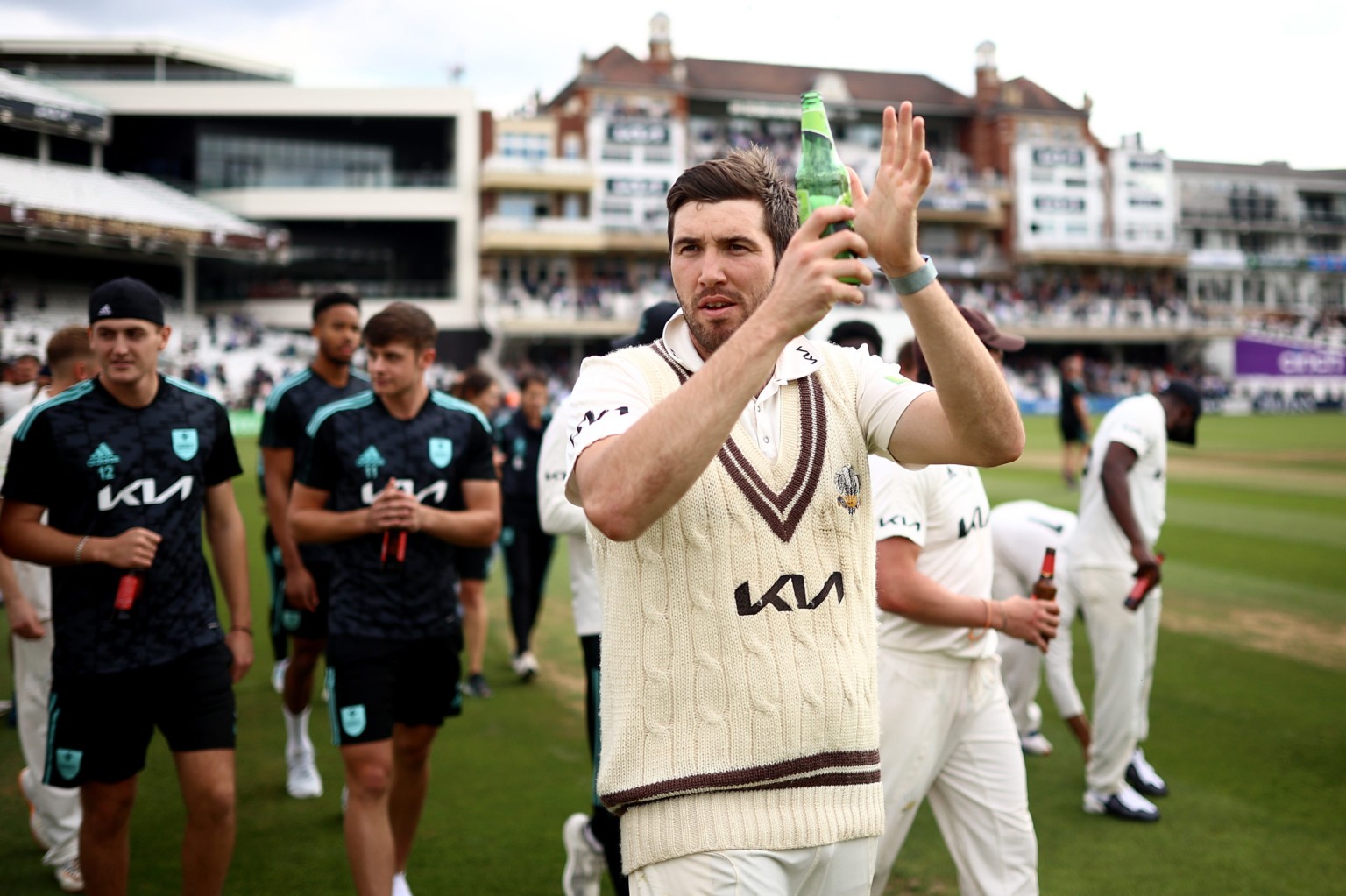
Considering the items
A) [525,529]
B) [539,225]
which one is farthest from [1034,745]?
[539,225]

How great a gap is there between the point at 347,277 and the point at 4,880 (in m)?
55.6

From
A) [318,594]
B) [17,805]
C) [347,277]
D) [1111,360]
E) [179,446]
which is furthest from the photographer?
[1111,360]

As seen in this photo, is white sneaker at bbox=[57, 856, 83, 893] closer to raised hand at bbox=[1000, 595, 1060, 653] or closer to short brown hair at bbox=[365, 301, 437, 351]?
short brown hair at bbox=[365, 301, 437, 351]

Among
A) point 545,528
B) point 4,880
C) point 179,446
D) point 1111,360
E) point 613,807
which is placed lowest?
point 4,880

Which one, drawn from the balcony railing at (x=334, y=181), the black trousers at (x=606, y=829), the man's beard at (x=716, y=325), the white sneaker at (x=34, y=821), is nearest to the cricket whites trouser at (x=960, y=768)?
the black trousers at (x=606, y=829)

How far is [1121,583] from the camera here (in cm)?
578

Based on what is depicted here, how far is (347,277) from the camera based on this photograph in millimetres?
57469

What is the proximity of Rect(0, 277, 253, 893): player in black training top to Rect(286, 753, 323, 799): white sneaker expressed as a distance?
1.95 metres

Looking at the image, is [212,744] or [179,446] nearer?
[212,744]

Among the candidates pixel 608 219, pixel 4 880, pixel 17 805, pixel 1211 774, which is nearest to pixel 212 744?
pixel 4 880

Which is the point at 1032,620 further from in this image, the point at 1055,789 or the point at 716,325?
the point at 1055,789

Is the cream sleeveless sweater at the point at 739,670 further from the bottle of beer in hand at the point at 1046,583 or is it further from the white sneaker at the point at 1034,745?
the white sneaker at the point at 1034,745

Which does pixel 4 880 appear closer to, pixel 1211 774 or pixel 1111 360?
pixel 1211 774

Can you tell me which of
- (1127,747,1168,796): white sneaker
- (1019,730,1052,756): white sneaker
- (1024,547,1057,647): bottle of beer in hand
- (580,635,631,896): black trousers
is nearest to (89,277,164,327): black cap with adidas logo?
(580,635,631,896): black trousers
